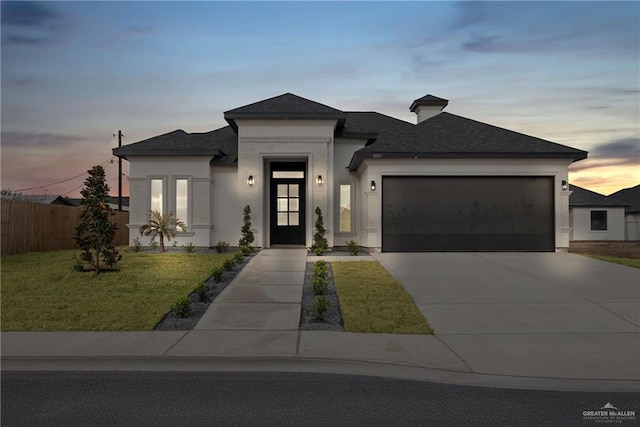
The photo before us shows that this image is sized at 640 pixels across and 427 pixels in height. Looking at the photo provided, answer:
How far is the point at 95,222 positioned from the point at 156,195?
6924 millimetres

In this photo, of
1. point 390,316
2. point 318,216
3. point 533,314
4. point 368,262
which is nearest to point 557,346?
point 533,314

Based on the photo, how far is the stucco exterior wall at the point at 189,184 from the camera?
20094 mm

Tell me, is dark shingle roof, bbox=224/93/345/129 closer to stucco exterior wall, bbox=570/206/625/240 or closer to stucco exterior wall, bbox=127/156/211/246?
stucco exterior wall, bbox=127/156/211/246

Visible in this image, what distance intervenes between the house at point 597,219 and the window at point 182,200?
92.0 feet

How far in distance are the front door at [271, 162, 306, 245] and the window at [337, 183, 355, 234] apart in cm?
181

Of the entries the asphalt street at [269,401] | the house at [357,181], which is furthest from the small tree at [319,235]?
the asphalt street at [269,401]

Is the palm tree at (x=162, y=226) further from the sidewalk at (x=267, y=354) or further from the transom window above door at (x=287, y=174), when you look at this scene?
the sidewalk at (x=267, y=354)

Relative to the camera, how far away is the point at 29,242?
20.7m

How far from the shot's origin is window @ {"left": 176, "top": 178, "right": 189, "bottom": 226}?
20.2 meters

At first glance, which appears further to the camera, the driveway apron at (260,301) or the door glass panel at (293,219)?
the door glass panel at (293,219)

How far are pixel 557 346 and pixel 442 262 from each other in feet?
26.4

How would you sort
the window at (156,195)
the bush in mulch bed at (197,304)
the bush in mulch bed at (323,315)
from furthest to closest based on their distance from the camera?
1. the window at (156,195)
2. the bush in mulch bed at (197,304)
3. the bush in mulch bed at (323,315)

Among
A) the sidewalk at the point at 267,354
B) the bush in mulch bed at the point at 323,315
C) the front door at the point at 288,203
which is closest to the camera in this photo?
the sidewalk at the point at 267,354

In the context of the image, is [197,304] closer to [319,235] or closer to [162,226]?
[319,235]
